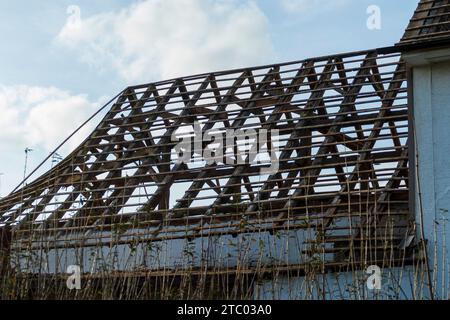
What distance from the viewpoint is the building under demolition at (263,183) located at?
880cm

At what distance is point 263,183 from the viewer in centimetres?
1188

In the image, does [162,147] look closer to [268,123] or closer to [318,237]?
[268,123]

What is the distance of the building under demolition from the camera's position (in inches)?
346

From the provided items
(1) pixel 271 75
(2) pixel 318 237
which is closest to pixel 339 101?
(1) pixel 271 75

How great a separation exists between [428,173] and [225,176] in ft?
11.5

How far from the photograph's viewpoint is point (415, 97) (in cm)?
1032

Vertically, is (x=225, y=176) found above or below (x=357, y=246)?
above

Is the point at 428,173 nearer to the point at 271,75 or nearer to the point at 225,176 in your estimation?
the point at 225,176

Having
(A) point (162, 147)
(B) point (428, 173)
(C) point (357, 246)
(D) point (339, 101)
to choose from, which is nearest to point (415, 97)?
(B) point (428, 173)
